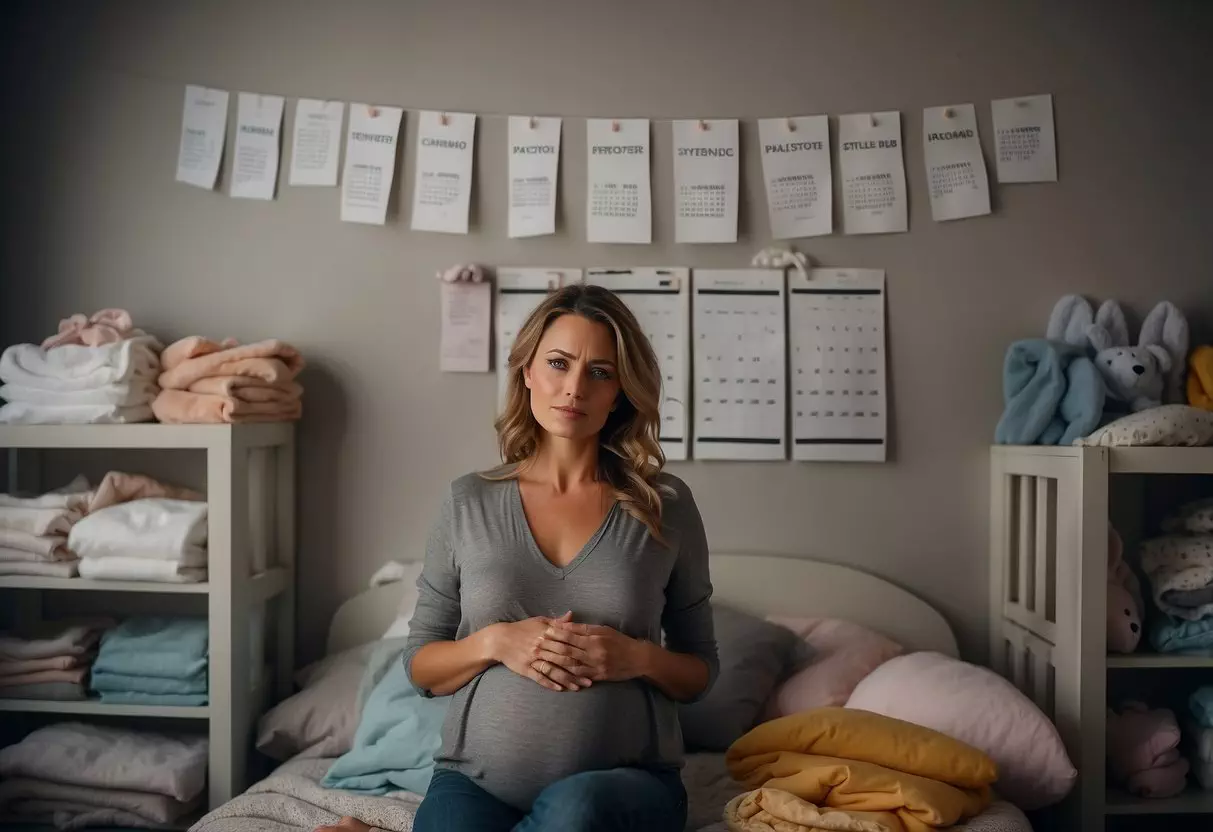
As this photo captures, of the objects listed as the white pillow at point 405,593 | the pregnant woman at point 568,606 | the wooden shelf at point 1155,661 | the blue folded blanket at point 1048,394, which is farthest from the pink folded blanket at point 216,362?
the wooden shelf at point 1155,661

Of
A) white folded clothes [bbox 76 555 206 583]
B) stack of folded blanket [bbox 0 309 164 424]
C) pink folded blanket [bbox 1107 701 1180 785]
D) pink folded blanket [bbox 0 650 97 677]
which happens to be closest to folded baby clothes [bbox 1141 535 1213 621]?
pink folded blanket [bbox 1107 701 1180 785]

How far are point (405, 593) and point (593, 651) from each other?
3.31 feet

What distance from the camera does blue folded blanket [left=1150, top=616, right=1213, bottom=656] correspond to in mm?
2234

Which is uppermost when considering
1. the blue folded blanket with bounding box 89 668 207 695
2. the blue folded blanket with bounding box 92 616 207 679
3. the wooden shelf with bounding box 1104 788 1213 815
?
the blue folded blanket with bounding box 92 616 207 679

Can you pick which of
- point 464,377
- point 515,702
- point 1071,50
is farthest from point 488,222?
point 1071,50

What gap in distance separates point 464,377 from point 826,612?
1059mm

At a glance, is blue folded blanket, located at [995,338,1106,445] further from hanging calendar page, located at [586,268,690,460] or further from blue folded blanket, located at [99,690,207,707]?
blue folded blanket, located at [99,690,207,707]

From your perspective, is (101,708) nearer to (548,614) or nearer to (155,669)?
(155,669)

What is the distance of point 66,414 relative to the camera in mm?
2295

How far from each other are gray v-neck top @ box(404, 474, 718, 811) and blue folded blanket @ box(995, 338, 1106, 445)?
3.26 ft

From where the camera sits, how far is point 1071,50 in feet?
8.41

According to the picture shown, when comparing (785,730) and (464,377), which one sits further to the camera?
(464,377)

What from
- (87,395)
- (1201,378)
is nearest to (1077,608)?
(1201,378)

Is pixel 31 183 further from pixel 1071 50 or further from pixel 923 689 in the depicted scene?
pixel 1071 50
